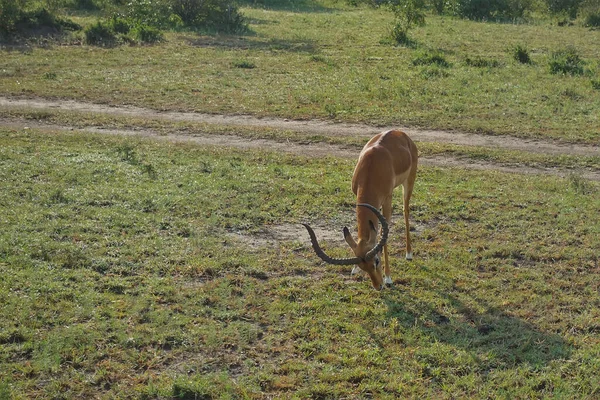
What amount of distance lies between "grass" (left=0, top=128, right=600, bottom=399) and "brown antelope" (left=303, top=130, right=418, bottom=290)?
66cm

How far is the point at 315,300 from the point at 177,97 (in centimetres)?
1136

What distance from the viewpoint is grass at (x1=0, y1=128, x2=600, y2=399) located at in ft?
25.5

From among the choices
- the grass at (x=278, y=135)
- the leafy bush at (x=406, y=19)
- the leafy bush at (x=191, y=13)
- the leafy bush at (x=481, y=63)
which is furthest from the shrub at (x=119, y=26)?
the leafy bush at (x=481, y=63)

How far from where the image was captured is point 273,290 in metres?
9.55

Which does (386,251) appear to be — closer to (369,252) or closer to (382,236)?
(369,252)

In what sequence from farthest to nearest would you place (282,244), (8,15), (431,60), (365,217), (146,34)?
(146,34), (8,15), (431,60), (282,244), (365,217)

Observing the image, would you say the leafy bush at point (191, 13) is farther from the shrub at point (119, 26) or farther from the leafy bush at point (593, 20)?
the leafy bush at point (593, 20)

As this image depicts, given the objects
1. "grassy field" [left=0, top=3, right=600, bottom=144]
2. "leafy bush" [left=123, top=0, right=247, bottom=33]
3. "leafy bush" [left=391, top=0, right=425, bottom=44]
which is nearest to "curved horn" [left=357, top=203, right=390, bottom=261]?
"grassy field" [left=0, top=3, right=600, bottom=144]

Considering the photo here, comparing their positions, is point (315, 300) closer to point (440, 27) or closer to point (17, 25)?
point (17, 25)

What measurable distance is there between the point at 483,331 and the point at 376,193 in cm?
203

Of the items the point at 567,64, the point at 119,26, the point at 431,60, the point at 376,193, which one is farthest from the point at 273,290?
the point at 119,26

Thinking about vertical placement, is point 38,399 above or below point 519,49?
below

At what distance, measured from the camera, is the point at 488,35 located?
30250mm

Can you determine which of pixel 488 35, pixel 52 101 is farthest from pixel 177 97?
pixel 488 35
